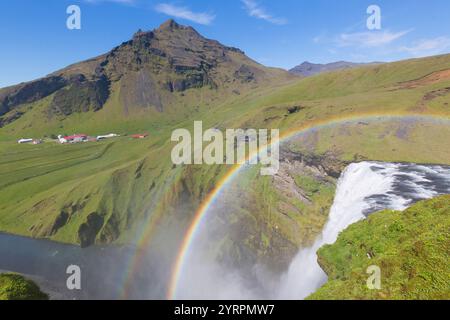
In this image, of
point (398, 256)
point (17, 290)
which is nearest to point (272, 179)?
point (398, 256)

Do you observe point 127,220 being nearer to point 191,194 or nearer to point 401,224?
point 191,194

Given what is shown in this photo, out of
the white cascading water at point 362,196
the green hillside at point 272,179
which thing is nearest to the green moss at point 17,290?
the white cascading water at point 362,196

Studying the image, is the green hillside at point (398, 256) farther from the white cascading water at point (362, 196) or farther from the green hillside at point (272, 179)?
the green hillside at point (272, 179)

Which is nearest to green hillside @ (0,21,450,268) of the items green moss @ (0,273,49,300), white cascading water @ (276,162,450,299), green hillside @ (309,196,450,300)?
white cascading water @ (276,162,450,299)

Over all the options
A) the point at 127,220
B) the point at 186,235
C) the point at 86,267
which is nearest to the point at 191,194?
the point at 186,235

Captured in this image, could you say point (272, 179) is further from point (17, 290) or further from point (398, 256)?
point (17, 290)

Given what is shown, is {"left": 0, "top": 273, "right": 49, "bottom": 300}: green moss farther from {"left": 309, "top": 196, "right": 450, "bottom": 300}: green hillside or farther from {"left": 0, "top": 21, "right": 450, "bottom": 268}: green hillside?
{"left": 0, "top": 21, "right": 450, "bottom": 268}: green hillside
